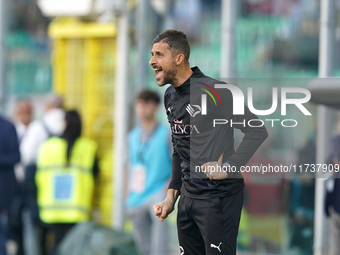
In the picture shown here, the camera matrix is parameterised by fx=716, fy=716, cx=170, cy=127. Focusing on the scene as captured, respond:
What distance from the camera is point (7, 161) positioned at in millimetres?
6848

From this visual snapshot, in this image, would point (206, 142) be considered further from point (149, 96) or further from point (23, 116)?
point (23, 116)

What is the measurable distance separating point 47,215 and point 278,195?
241cm

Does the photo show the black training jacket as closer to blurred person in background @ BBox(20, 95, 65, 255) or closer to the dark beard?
the dark beard

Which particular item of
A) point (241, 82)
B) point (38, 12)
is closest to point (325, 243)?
point (241, 82)

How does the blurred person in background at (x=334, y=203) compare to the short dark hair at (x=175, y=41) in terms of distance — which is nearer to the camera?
the short dark hair at (x=175, y=41)

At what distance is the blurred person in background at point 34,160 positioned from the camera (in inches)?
303

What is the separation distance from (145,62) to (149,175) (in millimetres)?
1545

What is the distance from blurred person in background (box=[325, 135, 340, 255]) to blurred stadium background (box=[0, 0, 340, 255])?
597 mm

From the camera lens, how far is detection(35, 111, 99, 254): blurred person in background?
7.44m

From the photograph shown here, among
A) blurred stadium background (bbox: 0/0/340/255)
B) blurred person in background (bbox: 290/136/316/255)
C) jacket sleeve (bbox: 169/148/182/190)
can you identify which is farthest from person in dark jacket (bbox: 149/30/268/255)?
blurred person in background (bbox: 290/136/316/255)

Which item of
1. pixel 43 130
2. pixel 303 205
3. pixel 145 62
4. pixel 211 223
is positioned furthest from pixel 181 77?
pixel 43 130

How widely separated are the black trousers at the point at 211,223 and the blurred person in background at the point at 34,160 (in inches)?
177

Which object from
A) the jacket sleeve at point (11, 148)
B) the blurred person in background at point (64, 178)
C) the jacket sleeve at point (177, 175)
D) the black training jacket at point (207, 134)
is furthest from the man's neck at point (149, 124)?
the black training jacket at point (207, 134)

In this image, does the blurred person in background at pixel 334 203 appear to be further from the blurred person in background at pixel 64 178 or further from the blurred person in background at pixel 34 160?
the blurred person in background at pixel 34 160
